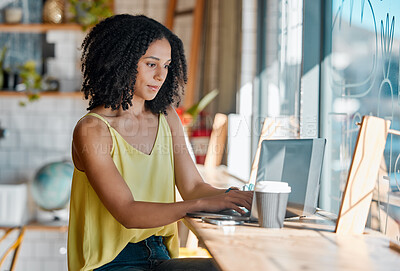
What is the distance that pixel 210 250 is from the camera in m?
1.05

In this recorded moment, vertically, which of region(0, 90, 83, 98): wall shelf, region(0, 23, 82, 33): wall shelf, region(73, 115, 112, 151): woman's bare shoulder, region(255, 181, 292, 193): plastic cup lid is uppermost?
region(0, 23, 82, 33): wall shelf

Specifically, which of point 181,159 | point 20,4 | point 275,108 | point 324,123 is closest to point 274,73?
point 275,108

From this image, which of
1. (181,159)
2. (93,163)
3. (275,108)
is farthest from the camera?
(275,108)

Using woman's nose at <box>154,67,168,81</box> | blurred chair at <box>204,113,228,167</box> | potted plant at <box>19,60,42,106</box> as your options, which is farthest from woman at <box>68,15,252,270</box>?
potted plant at <box>19,60,42,106</box>

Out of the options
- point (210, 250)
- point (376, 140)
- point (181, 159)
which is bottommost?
point (210, 250)

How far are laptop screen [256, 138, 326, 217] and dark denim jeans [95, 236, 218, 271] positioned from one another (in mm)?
297

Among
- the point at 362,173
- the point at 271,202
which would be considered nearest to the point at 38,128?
the point at 271,202

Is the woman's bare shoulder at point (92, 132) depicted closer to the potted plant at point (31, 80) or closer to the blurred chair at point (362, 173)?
the blurred chair at point (362, 173)

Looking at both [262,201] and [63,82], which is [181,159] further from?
[63,82]

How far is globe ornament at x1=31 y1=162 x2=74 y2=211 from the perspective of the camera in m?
3.98

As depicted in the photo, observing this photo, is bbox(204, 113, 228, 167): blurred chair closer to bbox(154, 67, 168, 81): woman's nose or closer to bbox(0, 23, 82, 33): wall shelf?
bbox(0, 23, 82, 33): wall shelf

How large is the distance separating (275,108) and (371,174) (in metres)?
1.77

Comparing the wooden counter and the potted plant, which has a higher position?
the potted plant

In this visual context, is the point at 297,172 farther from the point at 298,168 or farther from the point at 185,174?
the point at 185,174
